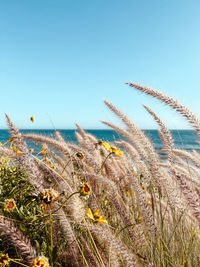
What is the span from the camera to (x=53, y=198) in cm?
78

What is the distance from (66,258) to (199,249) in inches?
32.4

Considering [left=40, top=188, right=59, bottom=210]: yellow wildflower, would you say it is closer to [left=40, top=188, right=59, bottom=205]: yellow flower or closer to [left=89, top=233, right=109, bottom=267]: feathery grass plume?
[left=40, top=188, right=59, bottom=205]: yellow flower

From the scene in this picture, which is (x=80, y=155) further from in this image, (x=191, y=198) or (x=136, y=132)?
(x=191, y=198)

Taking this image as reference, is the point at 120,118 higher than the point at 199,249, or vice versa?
the point at 120,118

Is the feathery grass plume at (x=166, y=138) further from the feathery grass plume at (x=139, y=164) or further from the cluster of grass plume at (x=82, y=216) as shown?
the feathery grass plume at (x=139, y=164)

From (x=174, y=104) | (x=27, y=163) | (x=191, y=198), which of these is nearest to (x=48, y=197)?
(x=27, y=163)

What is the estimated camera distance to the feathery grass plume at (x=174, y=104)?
0.95 m

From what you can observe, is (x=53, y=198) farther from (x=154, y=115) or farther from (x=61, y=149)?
→ (x=154, y=115)

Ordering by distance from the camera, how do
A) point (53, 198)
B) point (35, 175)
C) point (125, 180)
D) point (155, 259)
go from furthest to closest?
point (125, 180)
point (155, 259)
point (35, 175)
point (53, 198)

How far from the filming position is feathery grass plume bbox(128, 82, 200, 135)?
95 cm

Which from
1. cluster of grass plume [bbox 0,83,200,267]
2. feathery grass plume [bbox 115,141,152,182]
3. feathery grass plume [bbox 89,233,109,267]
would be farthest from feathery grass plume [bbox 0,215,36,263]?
feathery grass plume [bbox 115,141,152,182]

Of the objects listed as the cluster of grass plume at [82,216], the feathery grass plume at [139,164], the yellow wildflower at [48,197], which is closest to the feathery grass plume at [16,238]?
the cluster of grass plume at [82,216]

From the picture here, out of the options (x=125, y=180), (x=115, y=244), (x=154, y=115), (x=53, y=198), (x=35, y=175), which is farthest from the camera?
(x=125, y=180)

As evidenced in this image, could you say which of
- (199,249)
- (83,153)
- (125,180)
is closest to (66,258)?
(83,153)
